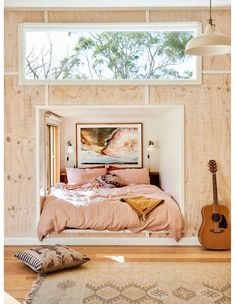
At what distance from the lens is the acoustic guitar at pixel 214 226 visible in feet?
14.7

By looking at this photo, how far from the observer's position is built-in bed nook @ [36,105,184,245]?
458 centimetres

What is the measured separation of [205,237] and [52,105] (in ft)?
8.10

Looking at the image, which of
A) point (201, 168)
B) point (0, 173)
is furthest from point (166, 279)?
point (0, 173)

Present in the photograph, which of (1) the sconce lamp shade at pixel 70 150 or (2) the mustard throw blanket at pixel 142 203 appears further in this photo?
(1) the sconce lamp shade at pixel 70 150

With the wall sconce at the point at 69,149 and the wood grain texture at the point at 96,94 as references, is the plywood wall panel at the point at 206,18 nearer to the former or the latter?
the wood grain texture at the point at 96,94

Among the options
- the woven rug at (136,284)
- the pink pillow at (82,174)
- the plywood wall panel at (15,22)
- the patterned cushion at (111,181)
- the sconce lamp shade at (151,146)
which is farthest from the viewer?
the sconce lamp shade at (151,146)

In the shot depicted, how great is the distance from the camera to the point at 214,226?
4.51m

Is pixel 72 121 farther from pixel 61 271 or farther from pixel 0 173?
pixel 0 173

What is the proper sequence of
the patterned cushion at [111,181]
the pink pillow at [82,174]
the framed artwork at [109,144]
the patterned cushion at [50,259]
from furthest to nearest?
the framed artwork at [109,144] < the pink pillow at [82,174] < the patterned cushion at [111,181] < the patterned cushion at [50,259]

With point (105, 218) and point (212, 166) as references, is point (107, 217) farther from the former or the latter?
point (212, 166)

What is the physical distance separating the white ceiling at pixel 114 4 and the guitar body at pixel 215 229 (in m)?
2.45

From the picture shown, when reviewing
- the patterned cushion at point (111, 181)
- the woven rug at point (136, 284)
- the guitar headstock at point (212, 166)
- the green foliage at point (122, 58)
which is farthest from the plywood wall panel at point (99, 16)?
→ the woven rug at point (136, 284)

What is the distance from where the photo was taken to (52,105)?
4.70m

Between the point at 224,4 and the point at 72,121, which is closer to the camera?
the point at 224,4
